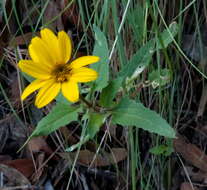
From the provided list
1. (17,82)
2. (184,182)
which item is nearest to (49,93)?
(17,82)

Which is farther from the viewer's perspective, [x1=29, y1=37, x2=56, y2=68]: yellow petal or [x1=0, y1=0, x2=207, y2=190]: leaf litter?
[x1=0, y1=0, x2=207, y2=190]: leaf litter

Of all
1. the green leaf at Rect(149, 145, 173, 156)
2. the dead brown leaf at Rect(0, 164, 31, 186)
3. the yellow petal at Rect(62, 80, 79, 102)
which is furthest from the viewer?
the dead brown leaf at Rect(0, 164, 31, 186)

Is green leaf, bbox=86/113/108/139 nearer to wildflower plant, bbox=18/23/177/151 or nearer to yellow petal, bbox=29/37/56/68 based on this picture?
wildflower plant, bbox=18/23/177/151

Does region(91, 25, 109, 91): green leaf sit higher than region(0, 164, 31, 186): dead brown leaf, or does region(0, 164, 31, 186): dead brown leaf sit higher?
region(91, 25, 109, 91): green leaf

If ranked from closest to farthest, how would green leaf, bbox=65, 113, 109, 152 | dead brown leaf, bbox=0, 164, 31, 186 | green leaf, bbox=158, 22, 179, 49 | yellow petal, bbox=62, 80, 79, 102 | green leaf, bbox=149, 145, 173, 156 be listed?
yellow petal, bbox=62, 80, 79, 102 → green leaf, bbox=65, 113, 109, 152 → green leaf, bbox=158, 22, 179, 49 → green leaf, bbox=149, 145, 173, 156 → dead brown leaf, bbox=0, 164, 31, 186

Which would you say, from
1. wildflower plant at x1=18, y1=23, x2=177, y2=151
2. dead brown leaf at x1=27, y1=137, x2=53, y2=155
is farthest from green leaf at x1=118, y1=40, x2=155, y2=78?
dead brown leaf at x1=27, y1=137, x2=53, y2=155

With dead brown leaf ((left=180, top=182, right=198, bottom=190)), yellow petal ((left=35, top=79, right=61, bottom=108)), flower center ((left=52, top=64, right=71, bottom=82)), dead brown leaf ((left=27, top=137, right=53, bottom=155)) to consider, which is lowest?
dead brown leaf ((left=180, top=182, right=198, bottom=190))

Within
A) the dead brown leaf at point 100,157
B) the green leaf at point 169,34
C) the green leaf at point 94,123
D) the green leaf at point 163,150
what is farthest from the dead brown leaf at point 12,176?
the green leaf at point 169,34

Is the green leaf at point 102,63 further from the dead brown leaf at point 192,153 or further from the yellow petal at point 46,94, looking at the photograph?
the dead brown leaf at point 192,153
